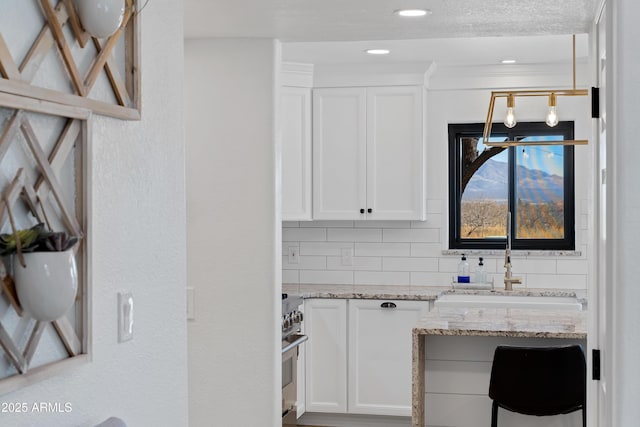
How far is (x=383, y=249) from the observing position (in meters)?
6.08

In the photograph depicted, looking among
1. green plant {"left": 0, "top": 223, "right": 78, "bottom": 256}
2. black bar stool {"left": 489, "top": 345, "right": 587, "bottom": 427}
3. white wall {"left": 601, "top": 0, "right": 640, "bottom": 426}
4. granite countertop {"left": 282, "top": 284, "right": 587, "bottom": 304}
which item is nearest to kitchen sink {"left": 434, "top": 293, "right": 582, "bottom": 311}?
granite countertop {"left": 282, "top": 284, "right": 587, "bottom": 304}

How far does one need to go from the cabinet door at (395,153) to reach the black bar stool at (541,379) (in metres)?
2.16

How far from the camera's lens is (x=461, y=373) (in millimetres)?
4074

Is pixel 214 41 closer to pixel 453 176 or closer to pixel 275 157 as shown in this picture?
pixel 275 157

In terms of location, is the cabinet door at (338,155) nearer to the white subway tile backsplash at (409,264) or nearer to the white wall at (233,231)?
the white subway tile backsplash at (409,264)

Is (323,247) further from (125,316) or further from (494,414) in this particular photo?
(125,316)

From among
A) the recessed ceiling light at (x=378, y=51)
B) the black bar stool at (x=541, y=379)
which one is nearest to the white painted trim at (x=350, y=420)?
the black bar stool at (x=541, y=379)

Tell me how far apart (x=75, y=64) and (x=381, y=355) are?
410 cm

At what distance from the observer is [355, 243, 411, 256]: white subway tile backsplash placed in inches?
239

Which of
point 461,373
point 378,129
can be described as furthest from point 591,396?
point 378,129

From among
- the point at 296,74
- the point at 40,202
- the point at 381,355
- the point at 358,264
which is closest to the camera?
the point at 40,202

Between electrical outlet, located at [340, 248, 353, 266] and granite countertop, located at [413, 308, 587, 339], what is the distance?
1745 mm

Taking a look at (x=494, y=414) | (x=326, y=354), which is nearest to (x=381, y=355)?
(x=326, y=354)

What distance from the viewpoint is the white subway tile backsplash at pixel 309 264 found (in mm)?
6152
